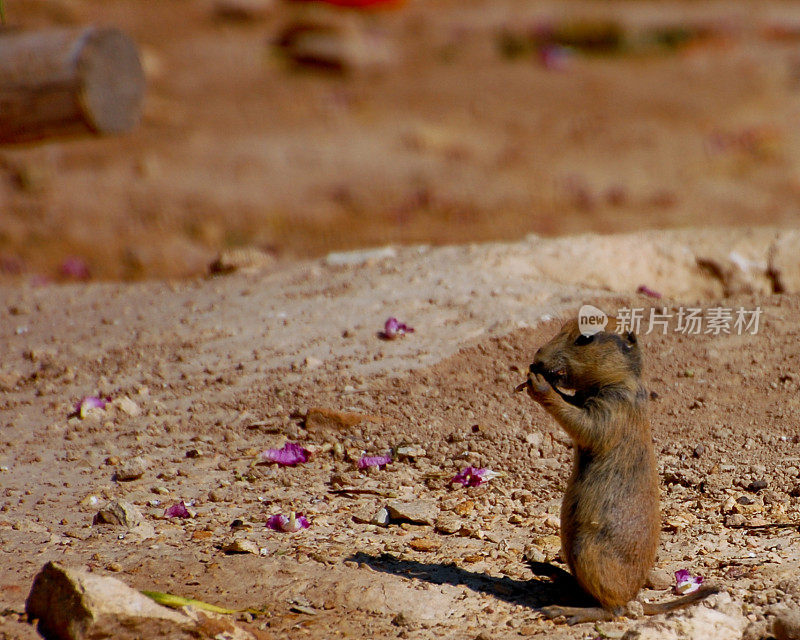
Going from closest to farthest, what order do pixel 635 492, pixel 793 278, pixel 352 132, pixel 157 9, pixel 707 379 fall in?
pixel 635 492 → pixel 707 379 → pixel 793 278 → pixel 352 132 → pixel 157 9

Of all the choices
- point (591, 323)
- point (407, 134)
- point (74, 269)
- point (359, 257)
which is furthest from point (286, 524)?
point (407, 134)

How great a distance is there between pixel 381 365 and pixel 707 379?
160 centimetres

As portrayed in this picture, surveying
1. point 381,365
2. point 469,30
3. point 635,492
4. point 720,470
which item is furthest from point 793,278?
point 469,30

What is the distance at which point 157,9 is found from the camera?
15.0 m

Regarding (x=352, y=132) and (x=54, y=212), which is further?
→ (x=352, y=132)

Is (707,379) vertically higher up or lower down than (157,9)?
lower down

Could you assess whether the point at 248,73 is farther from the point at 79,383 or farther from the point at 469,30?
the point at 79,383

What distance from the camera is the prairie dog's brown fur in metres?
3.56

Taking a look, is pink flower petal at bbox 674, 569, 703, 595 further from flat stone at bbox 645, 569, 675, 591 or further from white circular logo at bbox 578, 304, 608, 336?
white circular logo at bbox 578, 304, 608, 336

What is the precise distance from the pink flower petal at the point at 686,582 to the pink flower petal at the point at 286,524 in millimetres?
1423

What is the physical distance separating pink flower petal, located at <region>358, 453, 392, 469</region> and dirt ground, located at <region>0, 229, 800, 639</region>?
0.13 ft

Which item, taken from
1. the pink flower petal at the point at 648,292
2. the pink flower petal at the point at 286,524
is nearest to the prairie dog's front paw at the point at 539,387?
the pink flower petal at the point at 286,524

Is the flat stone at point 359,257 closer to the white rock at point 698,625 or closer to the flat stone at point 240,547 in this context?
the flat stone at point 240,547

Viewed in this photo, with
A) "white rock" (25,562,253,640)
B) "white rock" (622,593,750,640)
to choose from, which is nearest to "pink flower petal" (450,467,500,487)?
"white rock" (622,593,750,640)
